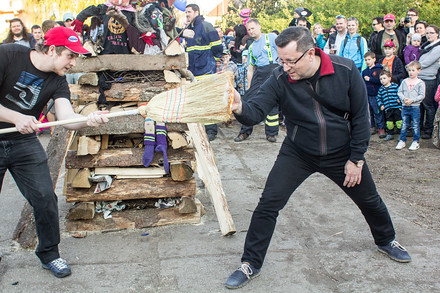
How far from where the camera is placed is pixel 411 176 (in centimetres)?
682

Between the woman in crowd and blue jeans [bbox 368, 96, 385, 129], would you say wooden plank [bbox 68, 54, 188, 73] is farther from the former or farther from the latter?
the woman in crowd

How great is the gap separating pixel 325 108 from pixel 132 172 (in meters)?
2.22

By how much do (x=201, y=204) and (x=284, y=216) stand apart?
94 cm

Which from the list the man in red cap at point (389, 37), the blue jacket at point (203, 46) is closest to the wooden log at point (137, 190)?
the blue jacket at point (203, 46)

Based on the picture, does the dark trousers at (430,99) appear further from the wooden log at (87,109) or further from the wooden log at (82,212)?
the wooden log at (82,212)

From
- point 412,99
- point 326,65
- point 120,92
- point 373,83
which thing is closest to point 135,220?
point 120,92

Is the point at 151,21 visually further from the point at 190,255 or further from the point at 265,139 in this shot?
the point at 265,139

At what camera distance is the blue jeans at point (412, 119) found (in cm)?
827

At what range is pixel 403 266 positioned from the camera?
394cm

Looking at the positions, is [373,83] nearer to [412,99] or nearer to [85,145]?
[412,99]

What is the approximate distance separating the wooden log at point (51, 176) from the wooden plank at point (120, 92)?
0.42 metres

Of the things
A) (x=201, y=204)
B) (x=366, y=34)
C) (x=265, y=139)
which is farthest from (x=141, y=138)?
(x=366, y=34)

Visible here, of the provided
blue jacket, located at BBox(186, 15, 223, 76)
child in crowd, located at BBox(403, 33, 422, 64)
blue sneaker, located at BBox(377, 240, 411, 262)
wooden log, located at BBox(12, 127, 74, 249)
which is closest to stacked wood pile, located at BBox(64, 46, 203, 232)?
wooden log, located at BBox(12, 127, 74, 249)

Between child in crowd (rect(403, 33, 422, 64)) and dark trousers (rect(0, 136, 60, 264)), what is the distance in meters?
7.45
